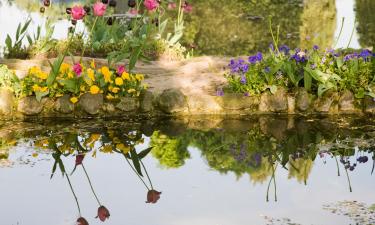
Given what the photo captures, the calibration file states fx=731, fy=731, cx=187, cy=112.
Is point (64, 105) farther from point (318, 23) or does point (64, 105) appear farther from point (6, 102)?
point (318, 23)

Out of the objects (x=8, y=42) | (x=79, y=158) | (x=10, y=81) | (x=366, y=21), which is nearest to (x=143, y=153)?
(x=79, y=158)

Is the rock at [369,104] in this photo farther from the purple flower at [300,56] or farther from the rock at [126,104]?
the rock at [126,104]

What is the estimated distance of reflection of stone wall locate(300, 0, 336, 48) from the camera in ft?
51.3

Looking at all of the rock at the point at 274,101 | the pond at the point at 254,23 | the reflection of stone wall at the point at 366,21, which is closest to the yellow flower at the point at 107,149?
the rock at the point at 274,101

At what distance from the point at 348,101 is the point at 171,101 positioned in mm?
2112

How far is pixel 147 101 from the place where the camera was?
28.3 ft

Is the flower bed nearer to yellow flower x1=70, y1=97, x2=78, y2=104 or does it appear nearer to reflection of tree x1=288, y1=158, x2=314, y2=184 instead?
yellow flower x1=70, y1=97, x2=78, y2=104

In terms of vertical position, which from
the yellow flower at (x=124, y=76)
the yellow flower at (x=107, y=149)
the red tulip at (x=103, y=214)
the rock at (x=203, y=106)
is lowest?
the red tulip at (x=103, y=214)

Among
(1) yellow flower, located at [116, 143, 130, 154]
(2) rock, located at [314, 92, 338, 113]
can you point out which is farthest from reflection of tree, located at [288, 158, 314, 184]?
(2) rock, located at [314, 92, 338, 113]

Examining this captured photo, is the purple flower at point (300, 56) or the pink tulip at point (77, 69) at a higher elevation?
the purple flower at point (300, 56)

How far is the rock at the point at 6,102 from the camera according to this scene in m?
8.39

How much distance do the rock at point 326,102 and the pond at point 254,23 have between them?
197 inches

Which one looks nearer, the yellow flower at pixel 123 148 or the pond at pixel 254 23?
the yellow flower at pixel 123 148

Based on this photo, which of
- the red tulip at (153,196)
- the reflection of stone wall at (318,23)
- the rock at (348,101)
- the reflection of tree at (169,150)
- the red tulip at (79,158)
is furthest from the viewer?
the reflection of stone wall at (318,23)
